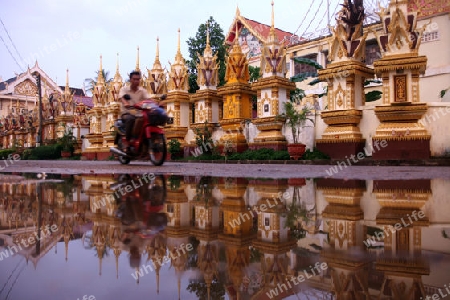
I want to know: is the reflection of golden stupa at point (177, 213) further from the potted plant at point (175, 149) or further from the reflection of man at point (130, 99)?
the potted plant at point (175, 149)

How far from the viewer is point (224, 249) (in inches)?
59.6

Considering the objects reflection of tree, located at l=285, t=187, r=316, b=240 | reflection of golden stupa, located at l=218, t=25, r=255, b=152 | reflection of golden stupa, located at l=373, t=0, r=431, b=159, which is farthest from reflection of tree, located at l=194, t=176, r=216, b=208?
reflection of golden stupa, located at l=218, t=25, r=255, b=152

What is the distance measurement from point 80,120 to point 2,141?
59.6 feet

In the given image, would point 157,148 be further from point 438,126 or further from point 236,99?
point 236,99

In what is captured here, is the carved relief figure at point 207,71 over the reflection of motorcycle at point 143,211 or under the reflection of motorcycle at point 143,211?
over

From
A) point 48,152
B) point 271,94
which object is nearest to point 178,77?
point 271,94

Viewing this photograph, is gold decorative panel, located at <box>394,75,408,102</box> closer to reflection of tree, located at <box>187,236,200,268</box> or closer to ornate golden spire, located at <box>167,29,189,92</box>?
ornate golden spire, located at <box>167,29,189,92</box>

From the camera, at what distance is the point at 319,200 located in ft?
9.78

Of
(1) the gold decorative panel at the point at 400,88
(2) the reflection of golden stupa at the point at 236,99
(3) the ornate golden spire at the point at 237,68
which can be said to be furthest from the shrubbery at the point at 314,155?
(3) the ornate golden spire at the point at 237,68

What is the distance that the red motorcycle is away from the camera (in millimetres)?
6639

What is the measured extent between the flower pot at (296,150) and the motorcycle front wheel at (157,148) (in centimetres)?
491

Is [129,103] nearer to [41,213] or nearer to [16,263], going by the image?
[41,213]

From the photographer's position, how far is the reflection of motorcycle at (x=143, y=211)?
1.85 metres

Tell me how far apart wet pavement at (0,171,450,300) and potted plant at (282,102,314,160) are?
8235 mm
